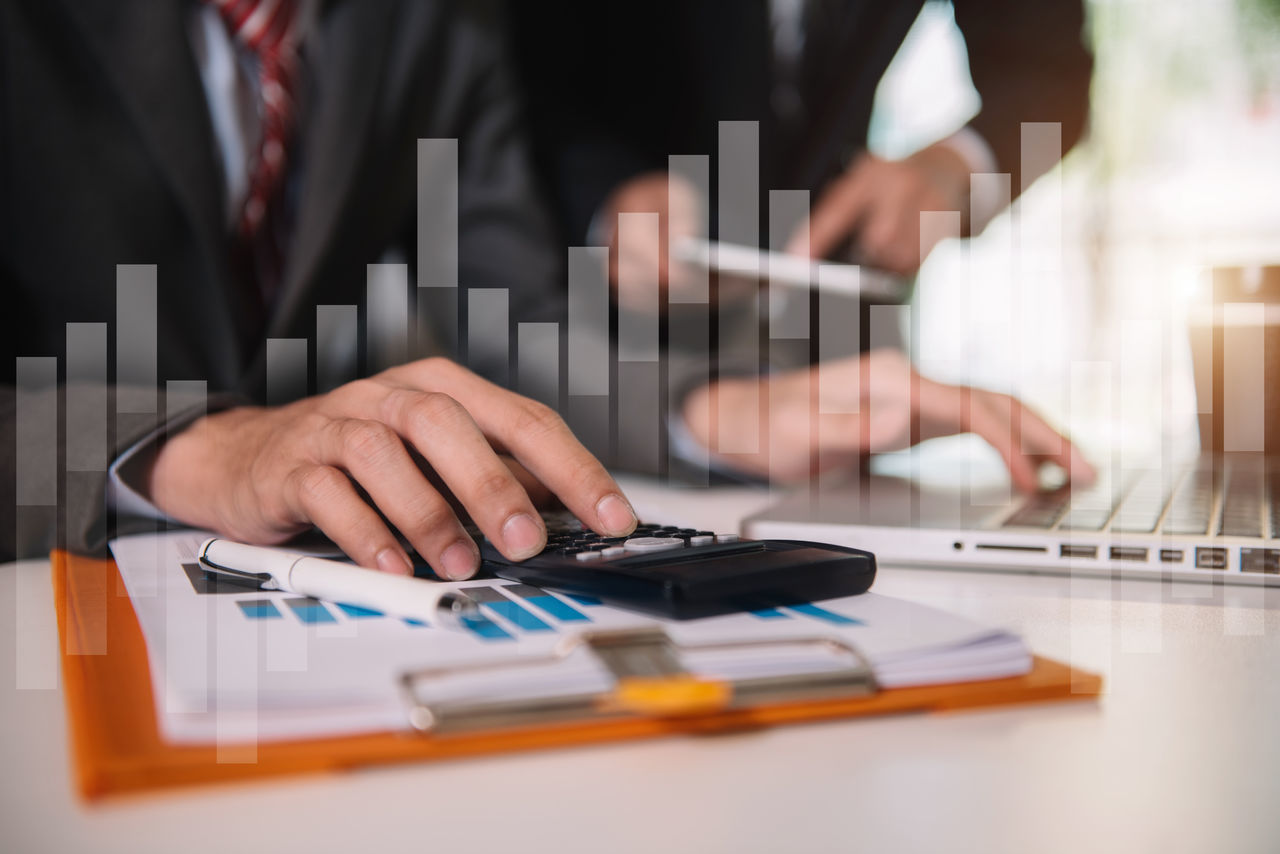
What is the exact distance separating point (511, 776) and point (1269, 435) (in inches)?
29.5

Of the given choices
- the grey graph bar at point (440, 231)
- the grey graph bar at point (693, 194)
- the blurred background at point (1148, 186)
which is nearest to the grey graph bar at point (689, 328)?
the grey graph bar at point (693, 194)

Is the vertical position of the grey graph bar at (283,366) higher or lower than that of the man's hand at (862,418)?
higher

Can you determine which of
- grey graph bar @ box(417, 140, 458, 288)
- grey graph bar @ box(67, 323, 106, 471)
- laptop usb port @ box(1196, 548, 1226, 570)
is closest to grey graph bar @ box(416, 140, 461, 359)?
grey graph bar @ box(417, 140, 458, 288)

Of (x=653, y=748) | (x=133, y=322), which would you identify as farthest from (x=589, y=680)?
(x=133, y=322)

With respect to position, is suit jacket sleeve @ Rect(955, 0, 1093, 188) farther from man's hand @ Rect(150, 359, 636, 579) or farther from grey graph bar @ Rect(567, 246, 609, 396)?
man's hand @ Rect(150, 359, 636, 579)

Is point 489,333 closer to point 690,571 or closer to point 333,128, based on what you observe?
point 333,128

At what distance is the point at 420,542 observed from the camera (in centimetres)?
39

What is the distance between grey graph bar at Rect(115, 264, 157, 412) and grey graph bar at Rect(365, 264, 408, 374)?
28 cm

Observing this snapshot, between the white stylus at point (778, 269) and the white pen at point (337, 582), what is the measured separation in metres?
0.56

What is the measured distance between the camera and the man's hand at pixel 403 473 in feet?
1.28

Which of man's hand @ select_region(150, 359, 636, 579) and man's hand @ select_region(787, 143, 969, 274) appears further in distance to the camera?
man's hand @ select_region(787, 143, 969, 274)

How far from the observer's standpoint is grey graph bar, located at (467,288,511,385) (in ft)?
3.09
